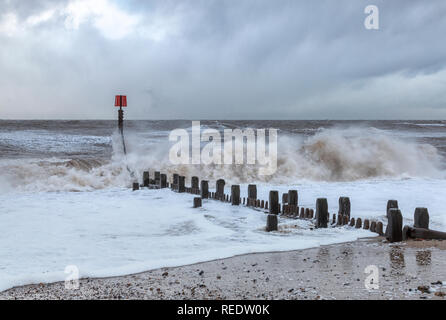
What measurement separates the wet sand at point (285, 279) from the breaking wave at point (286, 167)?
10434 millimetres

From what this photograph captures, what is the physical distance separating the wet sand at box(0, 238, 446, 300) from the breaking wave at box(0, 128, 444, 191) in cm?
1043

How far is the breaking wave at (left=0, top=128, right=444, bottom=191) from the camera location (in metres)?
16.0

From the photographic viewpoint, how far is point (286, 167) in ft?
61.0

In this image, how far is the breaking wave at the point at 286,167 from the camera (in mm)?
15993

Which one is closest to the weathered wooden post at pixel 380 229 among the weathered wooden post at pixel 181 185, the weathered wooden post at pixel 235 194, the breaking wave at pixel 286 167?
the weathered wooden post at pixel 235 194

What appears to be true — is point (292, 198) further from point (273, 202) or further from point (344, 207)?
point (344, 207)

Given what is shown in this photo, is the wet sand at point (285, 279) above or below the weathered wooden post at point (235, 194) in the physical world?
below

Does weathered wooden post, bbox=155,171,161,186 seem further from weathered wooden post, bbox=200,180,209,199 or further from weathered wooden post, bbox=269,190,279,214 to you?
weathered wooden post, bbox=269,190,279,214

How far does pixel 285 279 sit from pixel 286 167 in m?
14.2

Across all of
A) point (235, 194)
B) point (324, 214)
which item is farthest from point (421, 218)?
point (235, 194)

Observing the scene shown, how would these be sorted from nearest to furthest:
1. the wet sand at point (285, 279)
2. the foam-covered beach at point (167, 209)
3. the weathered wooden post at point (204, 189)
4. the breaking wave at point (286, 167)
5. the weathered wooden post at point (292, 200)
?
the wet sand at point (285, 279) < the foam-covered beach at point (167, 209) < the weathered wooden post at point (292, 200) < the weathered wooden post at point (204, 189) < the breaking wave at point (286, 167)

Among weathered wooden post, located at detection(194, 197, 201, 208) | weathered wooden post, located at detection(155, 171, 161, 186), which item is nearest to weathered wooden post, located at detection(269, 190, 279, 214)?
weathered wooden post, located at detection(194, 197, 201, 208)

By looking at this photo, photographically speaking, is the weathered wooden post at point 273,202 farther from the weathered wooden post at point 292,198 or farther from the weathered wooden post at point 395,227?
the weathered wooden post at point 395,227
